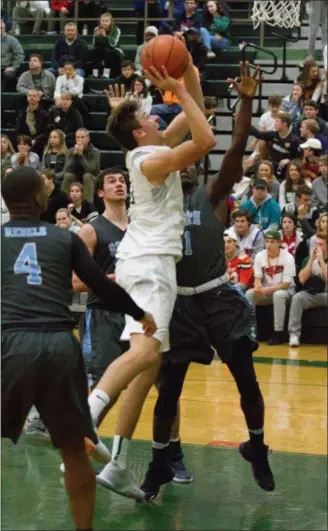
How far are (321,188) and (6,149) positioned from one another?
473cm

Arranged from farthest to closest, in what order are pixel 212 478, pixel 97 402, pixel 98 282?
pixel 212 478 → pixel 97 402 → pixel 98 282

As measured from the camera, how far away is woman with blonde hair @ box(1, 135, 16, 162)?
1612cm

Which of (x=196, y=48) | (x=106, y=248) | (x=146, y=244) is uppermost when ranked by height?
(x=146, y=244)

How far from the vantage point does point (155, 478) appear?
6820 millimetres

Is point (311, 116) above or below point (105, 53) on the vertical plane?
below

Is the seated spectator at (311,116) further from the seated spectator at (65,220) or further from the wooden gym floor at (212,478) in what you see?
the wooden gym floor at (212,478)

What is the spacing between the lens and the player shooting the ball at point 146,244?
6.18m

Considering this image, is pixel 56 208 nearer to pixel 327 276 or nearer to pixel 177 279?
pixel 327 276

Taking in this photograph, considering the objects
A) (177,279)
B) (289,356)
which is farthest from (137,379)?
(289,356)

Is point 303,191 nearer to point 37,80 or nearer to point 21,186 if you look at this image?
point 37,80

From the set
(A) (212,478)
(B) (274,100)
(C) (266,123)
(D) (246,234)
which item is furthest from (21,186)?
(B) (274,100)

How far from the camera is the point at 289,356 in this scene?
11.5m

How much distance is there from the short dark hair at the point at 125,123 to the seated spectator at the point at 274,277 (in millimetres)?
5149

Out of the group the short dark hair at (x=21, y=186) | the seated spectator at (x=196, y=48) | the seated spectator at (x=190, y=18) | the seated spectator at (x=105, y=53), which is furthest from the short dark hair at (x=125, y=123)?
the seated spectator at (x=190, y=18)
